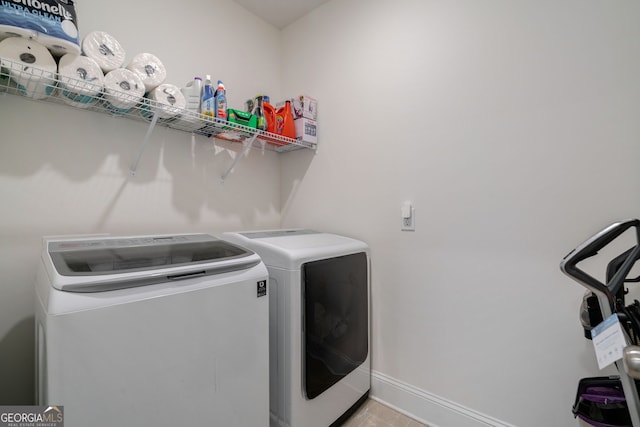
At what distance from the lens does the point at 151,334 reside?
950mm

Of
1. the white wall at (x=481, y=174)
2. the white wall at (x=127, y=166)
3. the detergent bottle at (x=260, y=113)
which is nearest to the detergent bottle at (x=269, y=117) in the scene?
the detergent bottle at (x=260, y=113)

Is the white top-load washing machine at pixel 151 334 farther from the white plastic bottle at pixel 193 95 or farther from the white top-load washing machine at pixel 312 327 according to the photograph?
the white plastic bottle at pixel 193 95

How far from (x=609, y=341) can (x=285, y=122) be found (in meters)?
1.99

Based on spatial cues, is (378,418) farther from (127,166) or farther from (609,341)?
(127,166)

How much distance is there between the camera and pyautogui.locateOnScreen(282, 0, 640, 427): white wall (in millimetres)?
1264

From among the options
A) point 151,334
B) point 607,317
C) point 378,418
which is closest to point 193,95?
point 151,334

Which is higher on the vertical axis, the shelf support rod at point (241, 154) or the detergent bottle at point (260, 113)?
the detergent bottle at point (260, 113)

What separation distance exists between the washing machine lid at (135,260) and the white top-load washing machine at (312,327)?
239 mm

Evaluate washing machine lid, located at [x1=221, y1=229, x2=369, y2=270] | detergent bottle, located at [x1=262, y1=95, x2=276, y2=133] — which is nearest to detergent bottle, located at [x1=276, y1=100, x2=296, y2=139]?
detergent bottle, located at [x1=262, y1=95, x2=276, y2=133]

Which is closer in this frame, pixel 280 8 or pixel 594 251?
pixel 594 251

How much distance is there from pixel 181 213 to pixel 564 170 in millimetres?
2155

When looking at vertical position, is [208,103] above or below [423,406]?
above
